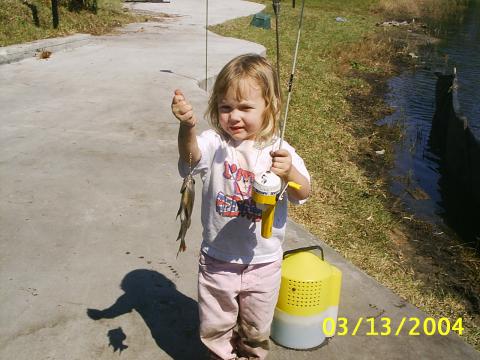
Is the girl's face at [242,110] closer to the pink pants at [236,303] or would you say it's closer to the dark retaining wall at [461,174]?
the pink pants at [236,303]

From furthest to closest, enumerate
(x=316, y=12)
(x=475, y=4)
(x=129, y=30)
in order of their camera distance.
Answer: (x=475, y=4) < (x=316, y=12) < (x=129, y=30)

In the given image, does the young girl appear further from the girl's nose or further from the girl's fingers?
the girl's fingers

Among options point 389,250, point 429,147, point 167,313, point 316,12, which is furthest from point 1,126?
point 316,12

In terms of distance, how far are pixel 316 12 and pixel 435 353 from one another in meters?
24.8

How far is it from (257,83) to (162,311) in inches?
65.1

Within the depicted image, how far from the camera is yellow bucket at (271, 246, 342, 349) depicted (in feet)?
9.64

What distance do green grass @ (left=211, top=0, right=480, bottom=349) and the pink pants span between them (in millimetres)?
1896

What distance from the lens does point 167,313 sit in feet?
11.0

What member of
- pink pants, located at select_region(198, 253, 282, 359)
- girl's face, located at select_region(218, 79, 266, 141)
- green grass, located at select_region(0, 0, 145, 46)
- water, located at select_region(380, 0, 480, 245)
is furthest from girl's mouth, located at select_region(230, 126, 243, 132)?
green grass, located at select_region(0, 0, 145, 46)

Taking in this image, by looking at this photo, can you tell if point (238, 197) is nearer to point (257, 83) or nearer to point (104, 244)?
point (257, 83)

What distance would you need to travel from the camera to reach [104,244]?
4.08 m

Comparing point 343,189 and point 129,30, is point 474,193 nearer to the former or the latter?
point 343,189

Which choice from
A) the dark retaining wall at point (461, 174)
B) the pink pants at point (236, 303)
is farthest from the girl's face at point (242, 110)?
the dark retaining wall at point (461, 174)

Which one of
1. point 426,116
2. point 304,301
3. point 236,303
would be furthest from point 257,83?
point 426,116
